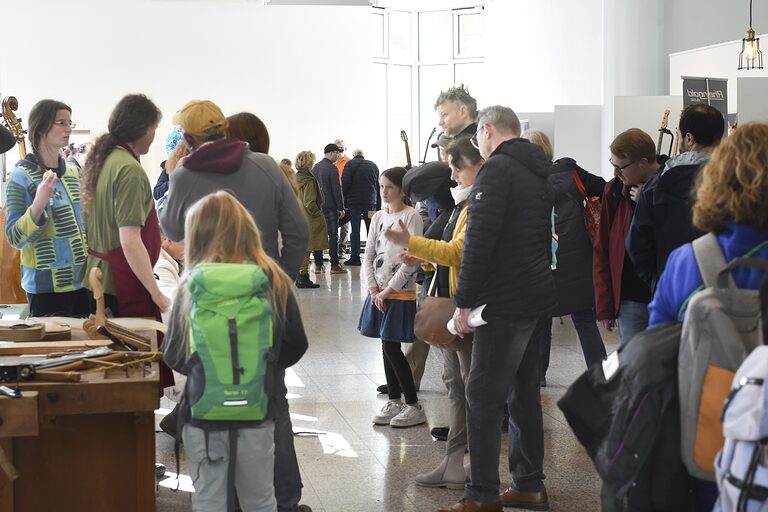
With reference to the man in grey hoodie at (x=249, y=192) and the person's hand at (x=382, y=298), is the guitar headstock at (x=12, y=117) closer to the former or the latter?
the person's hand at (x=382, y=298)

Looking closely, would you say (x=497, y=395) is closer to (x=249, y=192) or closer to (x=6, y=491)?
(x=249, y=192)

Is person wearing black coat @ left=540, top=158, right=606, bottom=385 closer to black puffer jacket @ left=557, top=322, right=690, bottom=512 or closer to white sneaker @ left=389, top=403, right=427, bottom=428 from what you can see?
white sneaker @ left=389, top=403, right=427, bottom=428

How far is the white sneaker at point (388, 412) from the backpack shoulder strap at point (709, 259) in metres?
3.25

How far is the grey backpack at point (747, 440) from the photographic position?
81.9 inches

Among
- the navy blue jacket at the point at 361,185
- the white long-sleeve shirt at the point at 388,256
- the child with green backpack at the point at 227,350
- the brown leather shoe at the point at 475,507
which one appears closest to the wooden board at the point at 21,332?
the child with green backpack at the point at 227,350

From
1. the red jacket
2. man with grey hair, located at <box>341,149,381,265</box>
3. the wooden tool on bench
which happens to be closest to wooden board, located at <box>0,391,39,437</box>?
the wooden tool on bench

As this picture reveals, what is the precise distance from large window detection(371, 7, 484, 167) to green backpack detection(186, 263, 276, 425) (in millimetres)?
19323

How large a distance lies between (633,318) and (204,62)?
1425 centimetres

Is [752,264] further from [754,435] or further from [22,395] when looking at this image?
[22,395]

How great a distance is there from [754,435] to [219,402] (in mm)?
1501

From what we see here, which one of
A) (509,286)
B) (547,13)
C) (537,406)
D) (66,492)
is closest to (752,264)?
(509,286)

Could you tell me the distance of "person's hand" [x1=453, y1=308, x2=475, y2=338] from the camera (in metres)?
3.79

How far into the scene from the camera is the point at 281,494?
12.2 ft

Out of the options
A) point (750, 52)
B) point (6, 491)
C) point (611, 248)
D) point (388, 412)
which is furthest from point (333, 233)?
point (6, 491)
